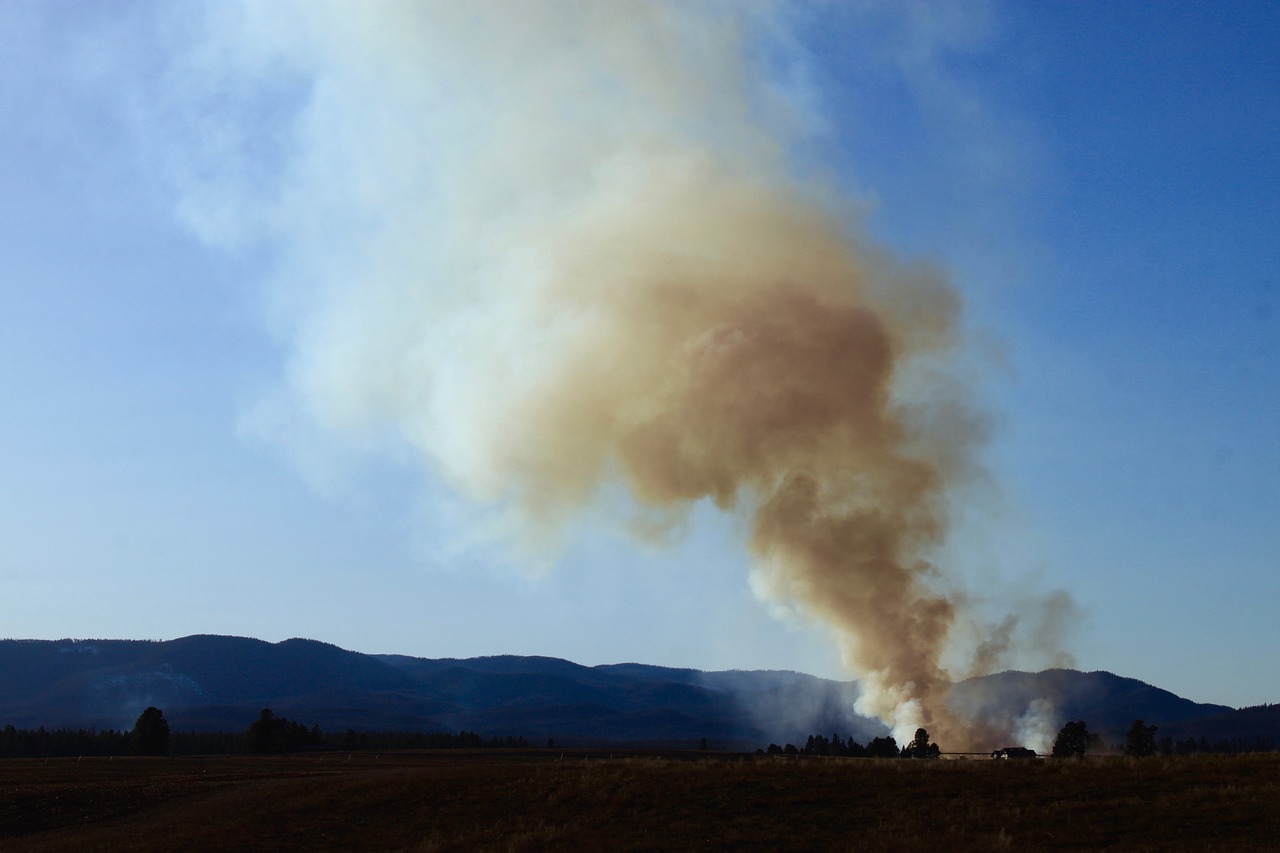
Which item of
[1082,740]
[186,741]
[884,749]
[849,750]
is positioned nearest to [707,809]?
[1082,740]

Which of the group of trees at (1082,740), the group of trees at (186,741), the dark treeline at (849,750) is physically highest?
the group of trees at (1082,740)

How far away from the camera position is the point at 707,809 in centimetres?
4009

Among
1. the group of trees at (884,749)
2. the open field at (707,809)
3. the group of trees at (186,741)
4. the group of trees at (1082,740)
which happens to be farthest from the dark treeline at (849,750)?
the group of trees at (186,741)

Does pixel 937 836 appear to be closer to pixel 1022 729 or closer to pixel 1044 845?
pixel 1044 845

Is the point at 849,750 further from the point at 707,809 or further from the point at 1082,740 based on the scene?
the point at 707,809

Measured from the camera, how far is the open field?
3481 centimetres

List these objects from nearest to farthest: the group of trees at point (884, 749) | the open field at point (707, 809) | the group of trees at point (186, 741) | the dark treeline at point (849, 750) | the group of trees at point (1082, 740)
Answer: the open field at point (707, 809)
the group of trees at point (1082, 740)
the group of trees at point (884, 749)
the dark treeline at point (849, 750)
the group of trees at point (186, 741)

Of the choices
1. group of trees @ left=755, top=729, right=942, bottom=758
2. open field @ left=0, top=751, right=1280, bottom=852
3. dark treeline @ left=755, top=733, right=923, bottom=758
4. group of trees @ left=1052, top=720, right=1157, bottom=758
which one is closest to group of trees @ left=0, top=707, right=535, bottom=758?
dark treeline @ left=755, top=733, right=923, bottom=758

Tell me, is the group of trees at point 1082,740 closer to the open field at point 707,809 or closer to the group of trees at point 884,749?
the group of trees at point 884,749

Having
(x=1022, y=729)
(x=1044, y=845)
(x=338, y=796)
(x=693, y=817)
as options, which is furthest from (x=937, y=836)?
(x=1022, y=729)

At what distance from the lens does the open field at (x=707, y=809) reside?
1371 inches

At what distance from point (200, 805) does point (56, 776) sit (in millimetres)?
24897

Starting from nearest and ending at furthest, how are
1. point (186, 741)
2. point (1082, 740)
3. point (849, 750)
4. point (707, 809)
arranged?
point (707, 809) → point (1082, 740) → point (849, 750) → point (186, 741)

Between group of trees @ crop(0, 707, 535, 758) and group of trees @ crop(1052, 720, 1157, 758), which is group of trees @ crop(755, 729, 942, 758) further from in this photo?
group of trees @ crop(0, 707, 535, 758)
